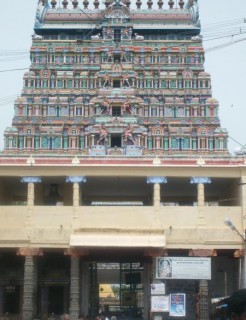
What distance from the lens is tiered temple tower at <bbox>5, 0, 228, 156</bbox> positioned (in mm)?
50312

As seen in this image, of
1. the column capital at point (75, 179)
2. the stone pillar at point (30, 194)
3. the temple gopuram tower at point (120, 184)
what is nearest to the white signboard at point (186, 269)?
the temple gopuram tower at point (120, 184)

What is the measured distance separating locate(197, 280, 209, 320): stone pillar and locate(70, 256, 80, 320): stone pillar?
603cm

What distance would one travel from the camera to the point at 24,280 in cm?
3297

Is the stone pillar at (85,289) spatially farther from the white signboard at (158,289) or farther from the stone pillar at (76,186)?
the white signboard at (158,289)

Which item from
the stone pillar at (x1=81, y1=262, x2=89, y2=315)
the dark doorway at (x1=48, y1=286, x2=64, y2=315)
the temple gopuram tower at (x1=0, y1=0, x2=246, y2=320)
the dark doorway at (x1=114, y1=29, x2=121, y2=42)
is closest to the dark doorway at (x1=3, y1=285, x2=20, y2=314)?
the temple gopuram tower at (x1=0, y1=0, x2=246, y2=320)

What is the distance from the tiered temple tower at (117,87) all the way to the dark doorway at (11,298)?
15.3m

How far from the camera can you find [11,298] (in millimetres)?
36156

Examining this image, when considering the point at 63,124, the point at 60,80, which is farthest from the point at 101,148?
the point at 60,80

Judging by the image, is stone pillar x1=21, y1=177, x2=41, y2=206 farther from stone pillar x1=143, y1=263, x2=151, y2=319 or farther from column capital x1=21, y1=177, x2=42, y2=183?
stone pillar x1=143, y1=263, x2=151, y2=319

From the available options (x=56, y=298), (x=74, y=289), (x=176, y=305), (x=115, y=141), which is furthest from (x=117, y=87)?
(x=176, y=305)

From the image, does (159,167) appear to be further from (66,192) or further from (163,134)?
(163,134)

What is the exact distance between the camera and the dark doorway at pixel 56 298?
119 feet

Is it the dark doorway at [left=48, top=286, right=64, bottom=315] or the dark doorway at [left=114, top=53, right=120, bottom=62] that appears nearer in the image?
the dark doorway at [left=48, top=286, right=64, bottom=315]

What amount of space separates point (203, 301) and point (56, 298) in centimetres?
865
